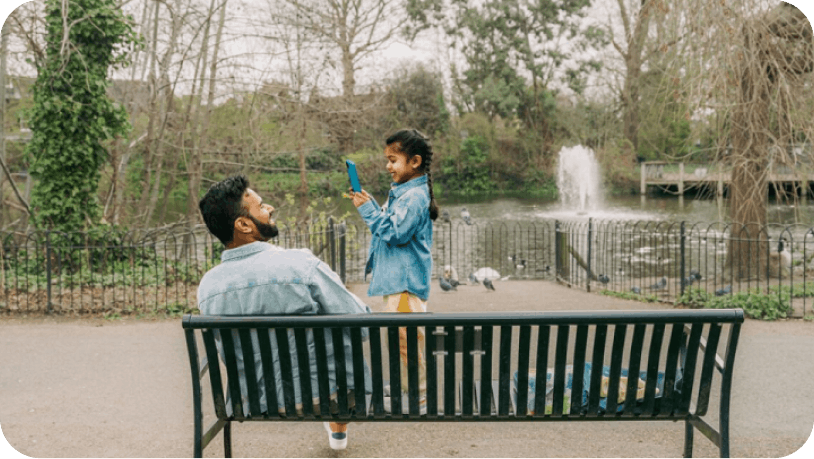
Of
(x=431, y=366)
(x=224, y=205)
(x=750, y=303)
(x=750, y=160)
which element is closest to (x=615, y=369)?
(x=431, y=366)

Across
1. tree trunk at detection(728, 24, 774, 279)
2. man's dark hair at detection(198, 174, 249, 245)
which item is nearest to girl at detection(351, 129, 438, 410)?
man's dark hair at detection(198, 174, 249, 245)

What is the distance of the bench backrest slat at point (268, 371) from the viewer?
3037mm

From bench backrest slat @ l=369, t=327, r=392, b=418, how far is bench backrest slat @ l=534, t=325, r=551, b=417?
0.66 meters

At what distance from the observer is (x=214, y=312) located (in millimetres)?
3076

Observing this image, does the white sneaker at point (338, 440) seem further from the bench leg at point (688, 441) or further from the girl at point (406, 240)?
the bench leg at point (688, 441)

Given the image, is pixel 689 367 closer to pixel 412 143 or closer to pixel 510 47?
pixel 412 143

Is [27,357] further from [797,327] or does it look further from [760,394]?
[797,327]

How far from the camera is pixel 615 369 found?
10.2 ft

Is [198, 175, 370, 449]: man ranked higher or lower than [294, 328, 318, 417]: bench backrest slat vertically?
higher

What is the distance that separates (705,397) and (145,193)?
12.0 m

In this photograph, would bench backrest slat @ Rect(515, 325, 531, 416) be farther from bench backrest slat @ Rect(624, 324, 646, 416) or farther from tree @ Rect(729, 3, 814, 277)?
tree @ Rect(729, 3, 814, 277)

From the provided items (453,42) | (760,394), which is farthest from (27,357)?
(453,42)

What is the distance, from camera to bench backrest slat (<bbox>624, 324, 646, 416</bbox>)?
3014mm

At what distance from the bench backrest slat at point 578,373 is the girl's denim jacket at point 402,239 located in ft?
3.43
